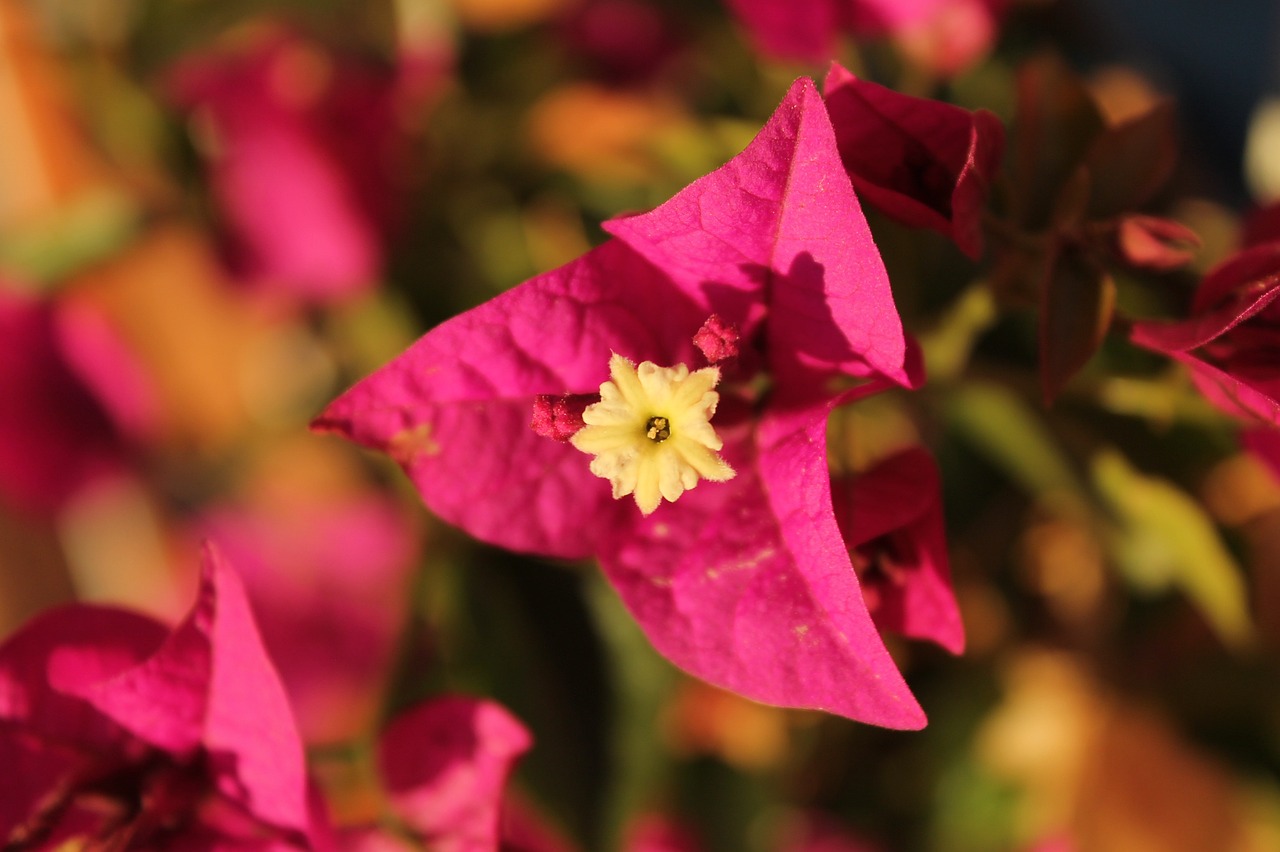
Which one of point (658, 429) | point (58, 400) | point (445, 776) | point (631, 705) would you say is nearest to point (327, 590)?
point (58, 400)

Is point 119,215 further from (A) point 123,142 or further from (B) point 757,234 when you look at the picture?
(B) point 757,234

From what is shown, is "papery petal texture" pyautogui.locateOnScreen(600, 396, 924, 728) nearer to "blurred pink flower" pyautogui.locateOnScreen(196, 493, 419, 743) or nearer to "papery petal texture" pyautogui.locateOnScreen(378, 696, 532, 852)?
"papery petal texture" pyautogui.locateOnScreen(378, 696, 532, 852)

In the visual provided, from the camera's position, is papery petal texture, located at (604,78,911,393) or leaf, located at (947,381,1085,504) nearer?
papery petal texture, located at (604,78,911,393)

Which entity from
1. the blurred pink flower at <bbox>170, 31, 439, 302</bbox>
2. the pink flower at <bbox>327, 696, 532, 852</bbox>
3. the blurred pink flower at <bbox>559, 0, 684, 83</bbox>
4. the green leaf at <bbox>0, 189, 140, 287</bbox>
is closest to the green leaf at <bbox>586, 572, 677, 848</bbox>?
the pink flower at <bbox>327, 696, 532, 852</bbox>

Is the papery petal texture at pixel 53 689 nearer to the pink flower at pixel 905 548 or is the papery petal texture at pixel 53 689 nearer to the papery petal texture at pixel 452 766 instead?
the papery petal texture at pixel 452 766

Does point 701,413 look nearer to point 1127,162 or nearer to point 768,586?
point 768,586

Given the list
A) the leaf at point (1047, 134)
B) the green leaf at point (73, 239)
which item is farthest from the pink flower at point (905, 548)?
the green leaf at point (73, 239)
